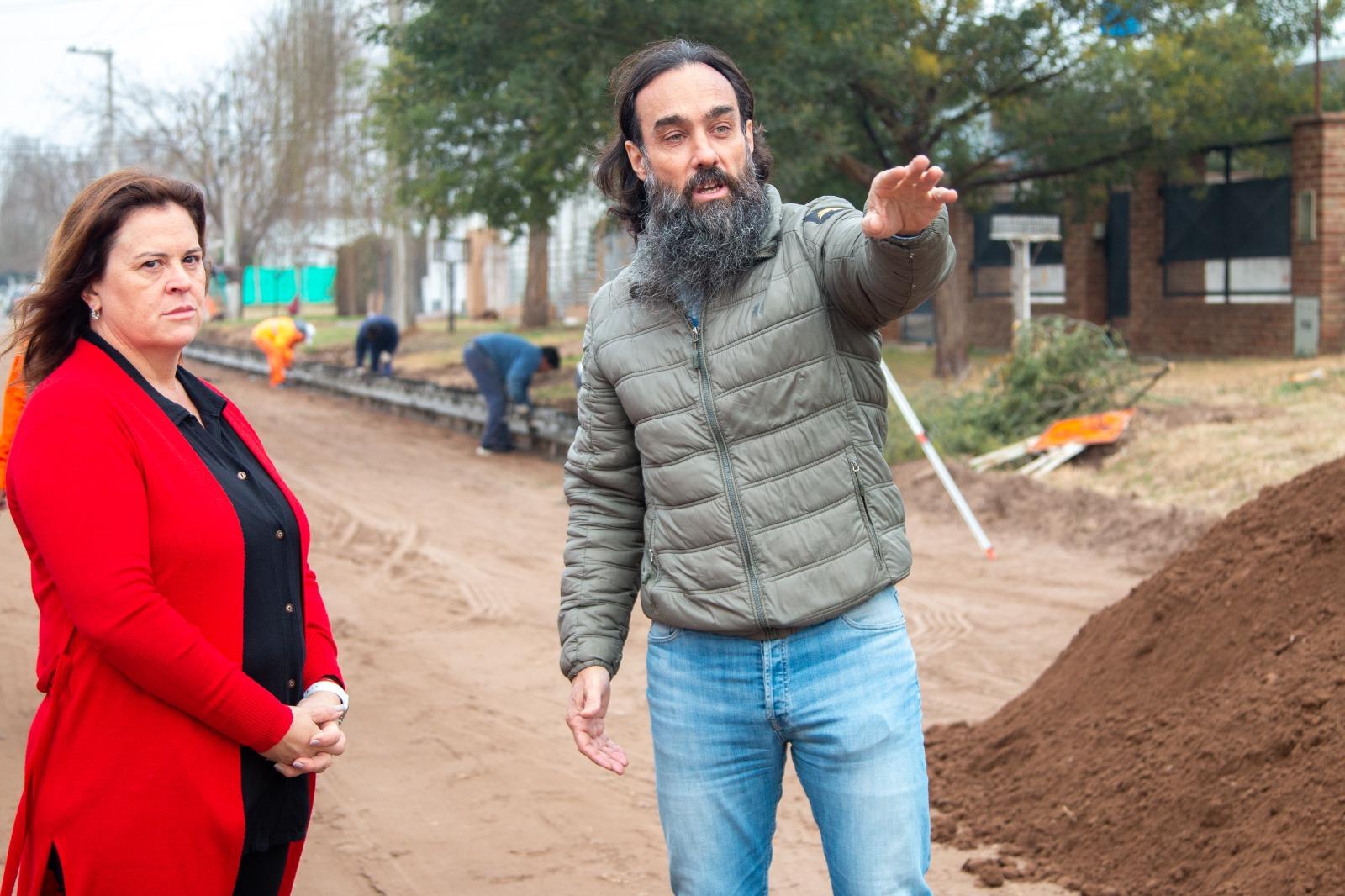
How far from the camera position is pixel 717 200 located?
282 cm

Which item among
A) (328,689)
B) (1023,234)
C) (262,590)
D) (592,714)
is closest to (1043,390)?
(1023,234)

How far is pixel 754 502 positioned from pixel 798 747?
515 mm

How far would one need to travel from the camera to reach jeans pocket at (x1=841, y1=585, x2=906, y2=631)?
2730mm

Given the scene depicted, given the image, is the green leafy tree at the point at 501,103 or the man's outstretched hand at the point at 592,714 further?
the green leafy tree at the point at 501,103

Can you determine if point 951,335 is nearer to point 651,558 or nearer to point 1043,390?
point 1043,390

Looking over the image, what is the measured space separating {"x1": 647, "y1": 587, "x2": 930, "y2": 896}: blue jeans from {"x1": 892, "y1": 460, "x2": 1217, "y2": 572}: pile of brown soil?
7.71 meters

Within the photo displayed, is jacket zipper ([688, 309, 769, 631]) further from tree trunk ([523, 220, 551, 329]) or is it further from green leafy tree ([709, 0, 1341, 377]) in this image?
tree trunk ([523, 220, 551, 329])

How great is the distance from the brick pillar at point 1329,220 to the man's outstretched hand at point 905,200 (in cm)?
1747

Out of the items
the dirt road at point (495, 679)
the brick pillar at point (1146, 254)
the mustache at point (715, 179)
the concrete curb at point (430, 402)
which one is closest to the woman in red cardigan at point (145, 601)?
the mustache at point (715, 179)

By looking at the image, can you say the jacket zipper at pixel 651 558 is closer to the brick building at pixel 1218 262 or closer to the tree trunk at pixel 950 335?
the tree trunk at pixel 950 335

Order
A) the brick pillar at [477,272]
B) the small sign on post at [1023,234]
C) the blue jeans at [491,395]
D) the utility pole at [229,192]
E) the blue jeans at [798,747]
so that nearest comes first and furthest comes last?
the blue jeans at [798,747]
the blue jeans at [491,395]
the small sign on post at [1023,234]
the utility pole at [229,192]
the brick pillar at [477,272]

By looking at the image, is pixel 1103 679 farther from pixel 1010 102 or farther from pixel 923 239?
pixel 1010 102

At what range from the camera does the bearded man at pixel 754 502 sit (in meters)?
2.69

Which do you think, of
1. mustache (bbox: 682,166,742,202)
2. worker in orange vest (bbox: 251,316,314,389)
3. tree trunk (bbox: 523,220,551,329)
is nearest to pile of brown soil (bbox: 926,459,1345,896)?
mustache (bbox: 682,166,742,202)
